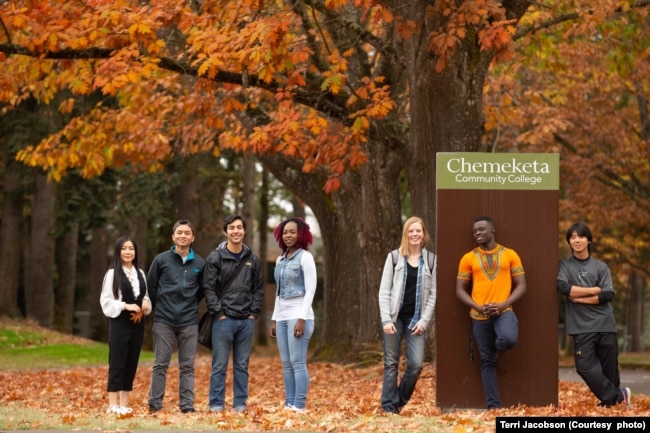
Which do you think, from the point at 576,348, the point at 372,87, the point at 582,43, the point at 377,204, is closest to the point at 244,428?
Answer: the point at 576,348

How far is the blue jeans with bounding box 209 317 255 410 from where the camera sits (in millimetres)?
11844

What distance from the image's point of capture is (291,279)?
38.1 ft

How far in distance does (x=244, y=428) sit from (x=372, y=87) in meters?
8.15

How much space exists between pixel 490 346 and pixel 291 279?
2142mm

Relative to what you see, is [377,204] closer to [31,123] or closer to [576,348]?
[576,348]

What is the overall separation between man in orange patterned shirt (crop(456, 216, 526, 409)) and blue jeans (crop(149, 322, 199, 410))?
9.59 feet

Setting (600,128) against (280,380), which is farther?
(600,128)

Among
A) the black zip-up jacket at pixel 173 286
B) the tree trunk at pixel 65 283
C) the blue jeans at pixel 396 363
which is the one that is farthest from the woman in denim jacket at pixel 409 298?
the tree trunk at pixel 65 283

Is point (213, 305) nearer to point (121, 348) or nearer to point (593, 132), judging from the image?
point (121, 348)

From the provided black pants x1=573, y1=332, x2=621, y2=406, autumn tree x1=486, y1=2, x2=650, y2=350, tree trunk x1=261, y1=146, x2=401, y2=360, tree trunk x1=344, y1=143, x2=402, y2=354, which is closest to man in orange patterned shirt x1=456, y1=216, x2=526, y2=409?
black pants x1=573, y1=332, x2=621, y2=406

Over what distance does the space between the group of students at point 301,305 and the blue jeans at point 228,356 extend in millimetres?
11

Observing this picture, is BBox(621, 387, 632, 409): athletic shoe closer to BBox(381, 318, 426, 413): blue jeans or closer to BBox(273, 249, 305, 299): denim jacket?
BBox(381, 318, 426, 413): blue jeans

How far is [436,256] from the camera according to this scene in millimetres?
11562

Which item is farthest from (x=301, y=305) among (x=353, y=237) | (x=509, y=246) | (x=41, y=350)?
(x=41, y=350)
